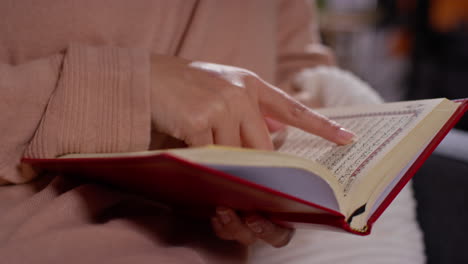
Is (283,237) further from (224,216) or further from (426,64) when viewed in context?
(426,64)

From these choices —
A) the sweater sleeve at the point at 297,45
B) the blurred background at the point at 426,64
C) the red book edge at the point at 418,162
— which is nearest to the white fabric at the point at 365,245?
the blurred background at the point at 426,64

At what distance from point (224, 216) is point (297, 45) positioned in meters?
0.54

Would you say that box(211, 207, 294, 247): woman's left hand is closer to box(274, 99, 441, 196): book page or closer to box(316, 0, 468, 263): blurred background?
box(274, 99, 441, 196): book page

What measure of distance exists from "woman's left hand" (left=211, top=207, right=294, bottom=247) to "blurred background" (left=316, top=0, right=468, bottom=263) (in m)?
0.24

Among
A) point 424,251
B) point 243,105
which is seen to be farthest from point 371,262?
point 243,105

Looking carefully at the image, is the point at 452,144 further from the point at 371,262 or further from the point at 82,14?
the point at 82,14

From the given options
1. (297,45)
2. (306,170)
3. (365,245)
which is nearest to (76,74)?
(306,170)

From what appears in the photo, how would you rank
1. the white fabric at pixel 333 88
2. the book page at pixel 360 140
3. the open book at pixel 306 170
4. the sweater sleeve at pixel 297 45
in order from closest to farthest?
the open book at pixel 306 170
the book page at pixel 360 140
the white fabric at pixel 333 88
the sweater sleeve at pixel 297 45

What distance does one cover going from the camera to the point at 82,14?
45cm

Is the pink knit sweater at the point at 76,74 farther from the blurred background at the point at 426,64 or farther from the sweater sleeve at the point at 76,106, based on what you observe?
the blurred background at the point at 426,64

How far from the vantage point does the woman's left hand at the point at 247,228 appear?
378 millimetres

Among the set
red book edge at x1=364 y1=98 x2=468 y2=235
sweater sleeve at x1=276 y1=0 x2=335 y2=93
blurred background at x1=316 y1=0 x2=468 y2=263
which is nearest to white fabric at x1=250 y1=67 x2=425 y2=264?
blurred background at x1=316 y1=0 x2=468 y2=263

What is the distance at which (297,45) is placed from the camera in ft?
2.73

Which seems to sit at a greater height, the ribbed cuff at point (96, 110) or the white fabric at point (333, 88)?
the ribbed cuff at point (96, 110)
